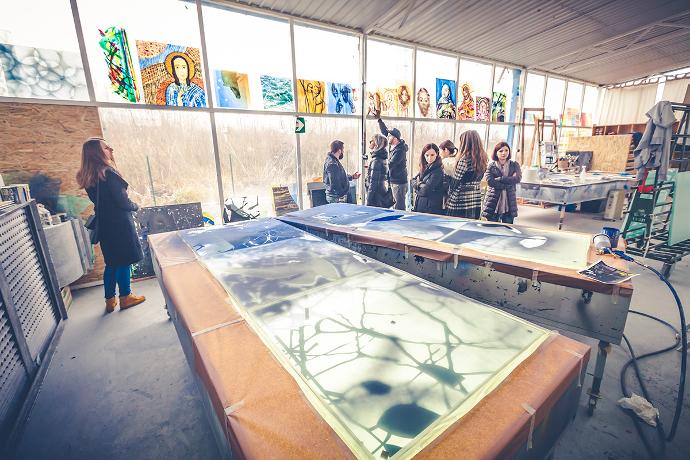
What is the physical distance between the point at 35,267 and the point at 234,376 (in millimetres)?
1897

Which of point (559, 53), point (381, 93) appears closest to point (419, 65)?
point (381, 93)

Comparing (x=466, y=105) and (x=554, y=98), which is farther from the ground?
(x=554, y=98)

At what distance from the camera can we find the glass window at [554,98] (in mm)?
8484

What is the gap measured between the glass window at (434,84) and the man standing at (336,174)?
272cm

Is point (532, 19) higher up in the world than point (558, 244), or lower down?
higher up

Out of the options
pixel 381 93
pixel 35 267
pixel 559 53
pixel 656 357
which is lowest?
pixel 656 357

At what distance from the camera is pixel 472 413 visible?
69 centimetres

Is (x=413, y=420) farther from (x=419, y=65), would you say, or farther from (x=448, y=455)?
(x=419, y=65)

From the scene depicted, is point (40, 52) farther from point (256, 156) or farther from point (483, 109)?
point (483, 109)

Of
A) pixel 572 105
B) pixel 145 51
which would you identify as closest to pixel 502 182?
pixel 145 51

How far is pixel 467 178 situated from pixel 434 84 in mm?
3791

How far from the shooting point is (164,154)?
3984mm

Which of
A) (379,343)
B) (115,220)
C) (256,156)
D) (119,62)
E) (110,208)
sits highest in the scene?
(119,62)

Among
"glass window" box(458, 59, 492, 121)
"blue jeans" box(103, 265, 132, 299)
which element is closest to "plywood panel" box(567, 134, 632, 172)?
"glass window" box(458, 59, 492, 121)
